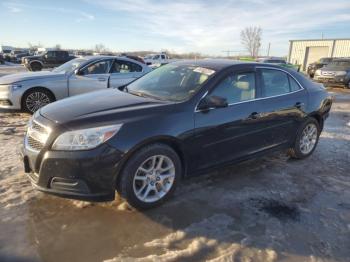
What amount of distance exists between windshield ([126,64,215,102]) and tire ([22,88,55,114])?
3907 millimetres

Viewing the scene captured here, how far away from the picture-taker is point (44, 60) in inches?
1163

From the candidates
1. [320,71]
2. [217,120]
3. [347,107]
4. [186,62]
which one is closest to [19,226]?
[217,120]

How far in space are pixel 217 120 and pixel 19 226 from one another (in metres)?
2.38

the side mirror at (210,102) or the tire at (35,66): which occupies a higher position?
the side mirror at (210,102)

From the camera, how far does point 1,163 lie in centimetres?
468

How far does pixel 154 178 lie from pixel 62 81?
535 centimetres

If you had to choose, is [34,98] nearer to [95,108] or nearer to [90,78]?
[90,78]

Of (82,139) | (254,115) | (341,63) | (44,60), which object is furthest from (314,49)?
(82,139)

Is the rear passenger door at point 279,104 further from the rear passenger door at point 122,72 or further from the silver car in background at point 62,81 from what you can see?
the silver car in background at point 62,81

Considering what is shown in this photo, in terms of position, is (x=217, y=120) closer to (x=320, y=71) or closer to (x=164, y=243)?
(x=164, y=243)

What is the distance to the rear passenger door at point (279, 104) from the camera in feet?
14.8

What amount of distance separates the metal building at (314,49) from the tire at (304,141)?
1455 inches

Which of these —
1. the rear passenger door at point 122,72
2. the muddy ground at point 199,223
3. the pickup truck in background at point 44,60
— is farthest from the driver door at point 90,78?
the pickup truck in background at point 44,60

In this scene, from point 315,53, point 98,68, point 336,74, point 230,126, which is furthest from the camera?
point 315,53
